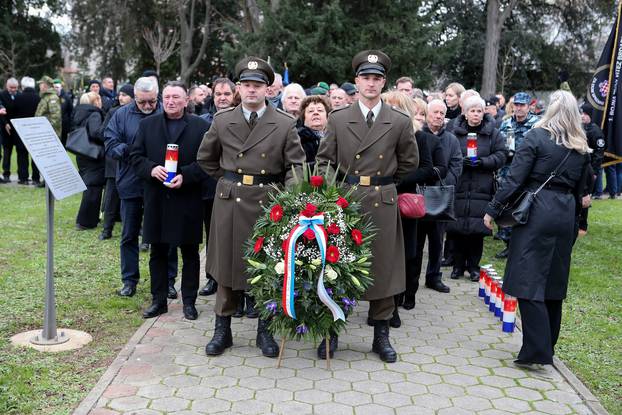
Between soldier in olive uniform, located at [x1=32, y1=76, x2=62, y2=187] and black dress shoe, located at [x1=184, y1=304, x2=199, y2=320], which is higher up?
soldier in olive uniform, located at [x1=32, y1=76, x2=62, y2=187]

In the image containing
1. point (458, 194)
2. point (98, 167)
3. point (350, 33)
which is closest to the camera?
point (458, 194)

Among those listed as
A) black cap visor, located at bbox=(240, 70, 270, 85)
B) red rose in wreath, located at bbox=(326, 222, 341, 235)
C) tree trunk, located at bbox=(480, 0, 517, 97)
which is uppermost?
tree trunk, located at bbox=(480, 0, 517, 97)

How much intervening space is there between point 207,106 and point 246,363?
16.7ft

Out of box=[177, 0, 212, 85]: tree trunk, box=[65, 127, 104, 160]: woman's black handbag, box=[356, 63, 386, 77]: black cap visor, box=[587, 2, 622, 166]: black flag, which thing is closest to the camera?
box=[356, 63, 386, 77]: black cap visor

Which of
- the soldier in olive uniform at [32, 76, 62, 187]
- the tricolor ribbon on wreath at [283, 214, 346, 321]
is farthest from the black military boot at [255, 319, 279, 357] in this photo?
the soldier in olive uniform at [32, 76, 62, 187]

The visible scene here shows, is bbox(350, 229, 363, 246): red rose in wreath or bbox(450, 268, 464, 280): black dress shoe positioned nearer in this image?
bbox(350, 229, 363, 246): red rose in wreath

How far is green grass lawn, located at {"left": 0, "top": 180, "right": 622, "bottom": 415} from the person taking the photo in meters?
5.08

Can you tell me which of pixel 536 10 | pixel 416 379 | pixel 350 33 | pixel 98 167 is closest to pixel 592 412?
pixel 416 379

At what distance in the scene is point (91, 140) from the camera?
10.2 metres

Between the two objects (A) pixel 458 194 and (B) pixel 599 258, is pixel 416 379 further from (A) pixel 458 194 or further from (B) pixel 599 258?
(B) pixel 599 258

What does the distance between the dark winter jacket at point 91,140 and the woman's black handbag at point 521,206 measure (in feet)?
21.7

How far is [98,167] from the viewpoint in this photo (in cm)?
1067

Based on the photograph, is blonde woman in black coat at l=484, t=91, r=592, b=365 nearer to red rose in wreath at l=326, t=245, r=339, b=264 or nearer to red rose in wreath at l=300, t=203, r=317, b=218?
red rose in wreath at l=326, t=245, r=339, b=264

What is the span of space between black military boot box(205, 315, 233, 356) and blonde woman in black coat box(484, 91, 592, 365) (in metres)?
2.26
